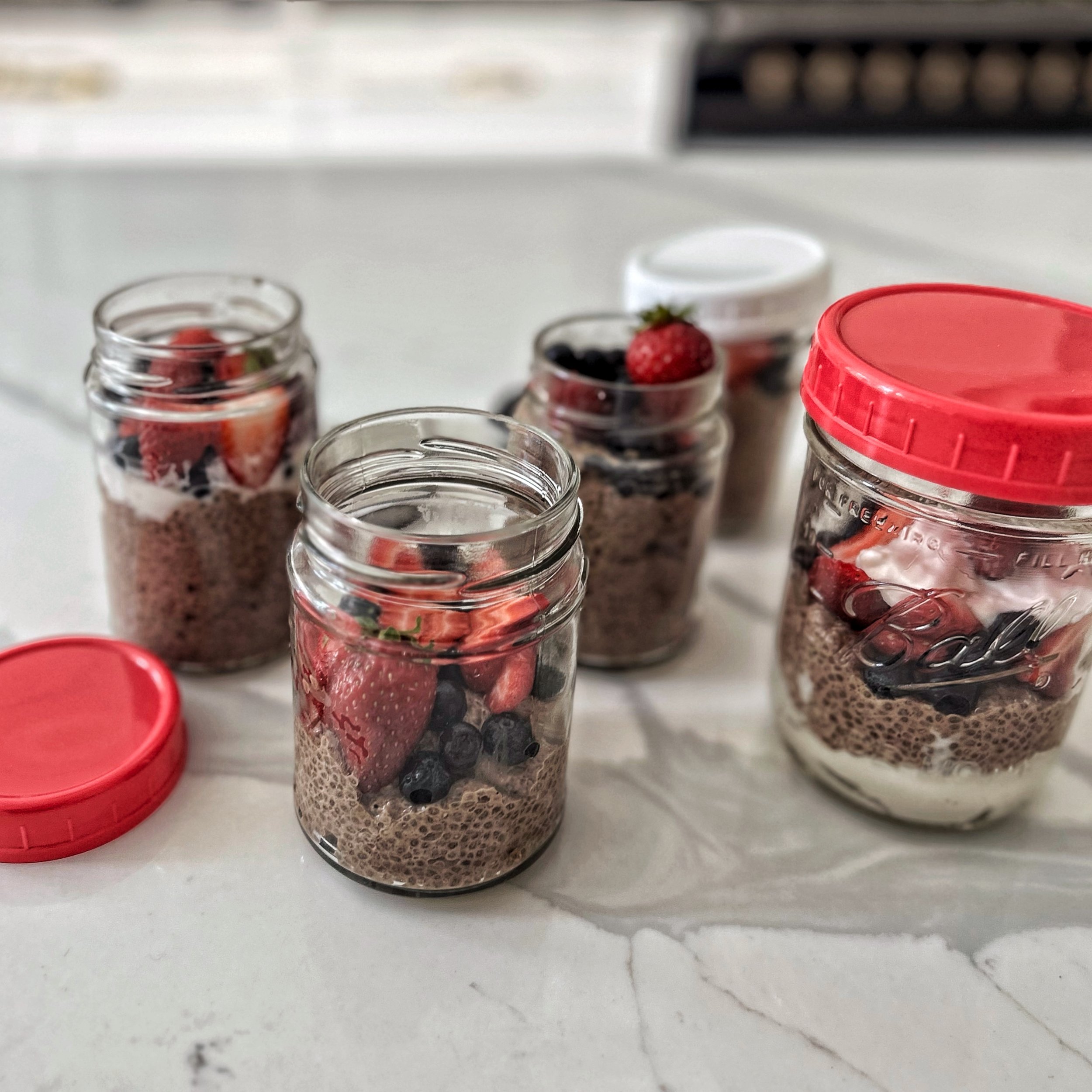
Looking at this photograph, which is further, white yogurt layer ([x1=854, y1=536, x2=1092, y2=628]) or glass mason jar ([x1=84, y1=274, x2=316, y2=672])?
glass mason jar ([x1=84, y1=274, x2=316, y2=672])

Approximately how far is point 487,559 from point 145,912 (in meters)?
0.26

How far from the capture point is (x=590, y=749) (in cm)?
71

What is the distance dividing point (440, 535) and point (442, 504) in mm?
106

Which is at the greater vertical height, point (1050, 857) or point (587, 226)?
point (587, 226)

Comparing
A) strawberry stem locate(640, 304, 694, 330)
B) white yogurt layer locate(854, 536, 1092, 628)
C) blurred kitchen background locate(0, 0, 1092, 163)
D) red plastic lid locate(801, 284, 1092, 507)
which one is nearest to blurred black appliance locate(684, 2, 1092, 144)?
blurred kitchen background locate(0, 0, 1092, 163)

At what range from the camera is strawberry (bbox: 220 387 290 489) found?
69 cm

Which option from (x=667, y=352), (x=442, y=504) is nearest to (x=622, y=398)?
(x=667, y=352)

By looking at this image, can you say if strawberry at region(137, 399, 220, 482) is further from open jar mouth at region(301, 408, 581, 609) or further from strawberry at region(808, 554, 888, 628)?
strawberry at region(808, 554, 888, 628)

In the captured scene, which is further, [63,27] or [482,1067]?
[63,27]

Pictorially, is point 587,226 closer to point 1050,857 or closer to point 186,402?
point 186,402

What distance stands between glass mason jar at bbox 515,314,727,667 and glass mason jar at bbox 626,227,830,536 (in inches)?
4.1

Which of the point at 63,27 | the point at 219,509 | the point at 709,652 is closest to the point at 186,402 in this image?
the point at 219,509

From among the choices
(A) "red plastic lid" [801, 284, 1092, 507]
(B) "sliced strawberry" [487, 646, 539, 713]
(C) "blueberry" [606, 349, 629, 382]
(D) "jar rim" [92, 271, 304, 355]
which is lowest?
(B) "sliced strawberry" [487, 646, 539, 713]

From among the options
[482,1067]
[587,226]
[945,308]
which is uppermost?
[945,308]
